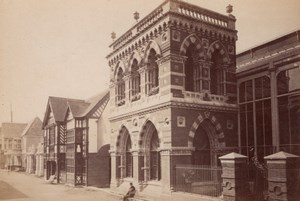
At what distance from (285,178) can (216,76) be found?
8.96m

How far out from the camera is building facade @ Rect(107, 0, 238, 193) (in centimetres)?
1641

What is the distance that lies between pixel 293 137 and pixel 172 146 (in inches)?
221

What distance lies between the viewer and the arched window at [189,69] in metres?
17.7

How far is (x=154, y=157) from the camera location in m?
18.5

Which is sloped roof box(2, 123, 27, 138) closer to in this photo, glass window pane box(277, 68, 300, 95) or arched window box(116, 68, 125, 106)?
arched window box(116, 68, 125, 106)

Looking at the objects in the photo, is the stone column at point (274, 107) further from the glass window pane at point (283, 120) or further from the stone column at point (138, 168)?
the stone column at point (138, 168)

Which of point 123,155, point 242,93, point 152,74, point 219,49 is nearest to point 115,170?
point 123,155

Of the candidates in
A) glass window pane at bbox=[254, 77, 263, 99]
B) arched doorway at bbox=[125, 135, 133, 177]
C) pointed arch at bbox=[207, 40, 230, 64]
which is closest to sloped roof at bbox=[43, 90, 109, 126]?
arched doorway at bbox=[125, 135, 133, 177]

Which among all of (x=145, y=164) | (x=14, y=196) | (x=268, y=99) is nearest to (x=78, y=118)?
(x=14, y=196)

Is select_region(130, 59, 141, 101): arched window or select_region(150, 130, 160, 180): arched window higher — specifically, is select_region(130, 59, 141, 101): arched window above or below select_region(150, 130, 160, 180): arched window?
above

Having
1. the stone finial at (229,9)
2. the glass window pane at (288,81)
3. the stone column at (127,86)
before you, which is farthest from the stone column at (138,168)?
the stone finial at (229,9)

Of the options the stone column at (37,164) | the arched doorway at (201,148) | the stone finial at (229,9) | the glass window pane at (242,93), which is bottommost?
the stone column at (37,164)

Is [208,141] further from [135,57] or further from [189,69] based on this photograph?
[135,57]

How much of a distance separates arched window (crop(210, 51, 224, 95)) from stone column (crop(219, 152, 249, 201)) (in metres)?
7.09
